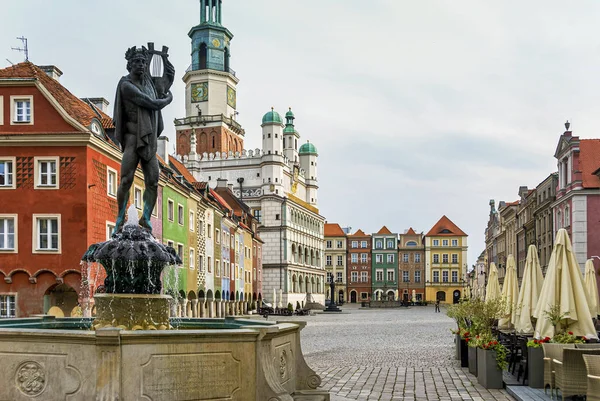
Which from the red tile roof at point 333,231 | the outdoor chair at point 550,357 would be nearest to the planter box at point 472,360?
the outdoor chair at point 550,357

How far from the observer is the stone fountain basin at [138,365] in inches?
303

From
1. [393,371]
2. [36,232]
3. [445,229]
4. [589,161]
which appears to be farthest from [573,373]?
[445,229]

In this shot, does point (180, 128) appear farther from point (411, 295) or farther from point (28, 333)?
point (28, 333)

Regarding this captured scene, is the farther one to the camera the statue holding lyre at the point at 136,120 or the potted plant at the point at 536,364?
the potted plant at the point at 536,364

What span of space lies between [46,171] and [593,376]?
23.0m

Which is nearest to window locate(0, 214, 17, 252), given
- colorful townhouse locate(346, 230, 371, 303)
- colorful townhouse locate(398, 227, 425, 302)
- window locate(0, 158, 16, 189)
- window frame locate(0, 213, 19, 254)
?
window frame locate(0, 213, 19, 254)

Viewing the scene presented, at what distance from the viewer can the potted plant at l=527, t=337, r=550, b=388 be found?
540 inches

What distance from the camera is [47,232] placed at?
28.3 metres

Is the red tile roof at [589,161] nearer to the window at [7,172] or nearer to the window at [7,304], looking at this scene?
the window at [7,172]

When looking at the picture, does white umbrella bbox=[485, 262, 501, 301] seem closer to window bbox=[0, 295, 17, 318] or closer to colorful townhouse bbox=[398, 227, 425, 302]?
window bbox=[0, 295, 17, 318]

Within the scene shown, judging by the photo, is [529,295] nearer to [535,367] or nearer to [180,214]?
[535,367]

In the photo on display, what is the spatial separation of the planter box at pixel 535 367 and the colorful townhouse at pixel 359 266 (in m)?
118

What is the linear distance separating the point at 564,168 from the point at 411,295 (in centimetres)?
8143

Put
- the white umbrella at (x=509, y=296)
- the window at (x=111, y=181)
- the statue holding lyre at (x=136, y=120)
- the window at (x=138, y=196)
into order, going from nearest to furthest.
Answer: the statue holding lyre at (x=136, y=120) → the white umbrella at (x=509, y=296) → the window at (x=111, y=181) → the window at (x=138, y=196)
